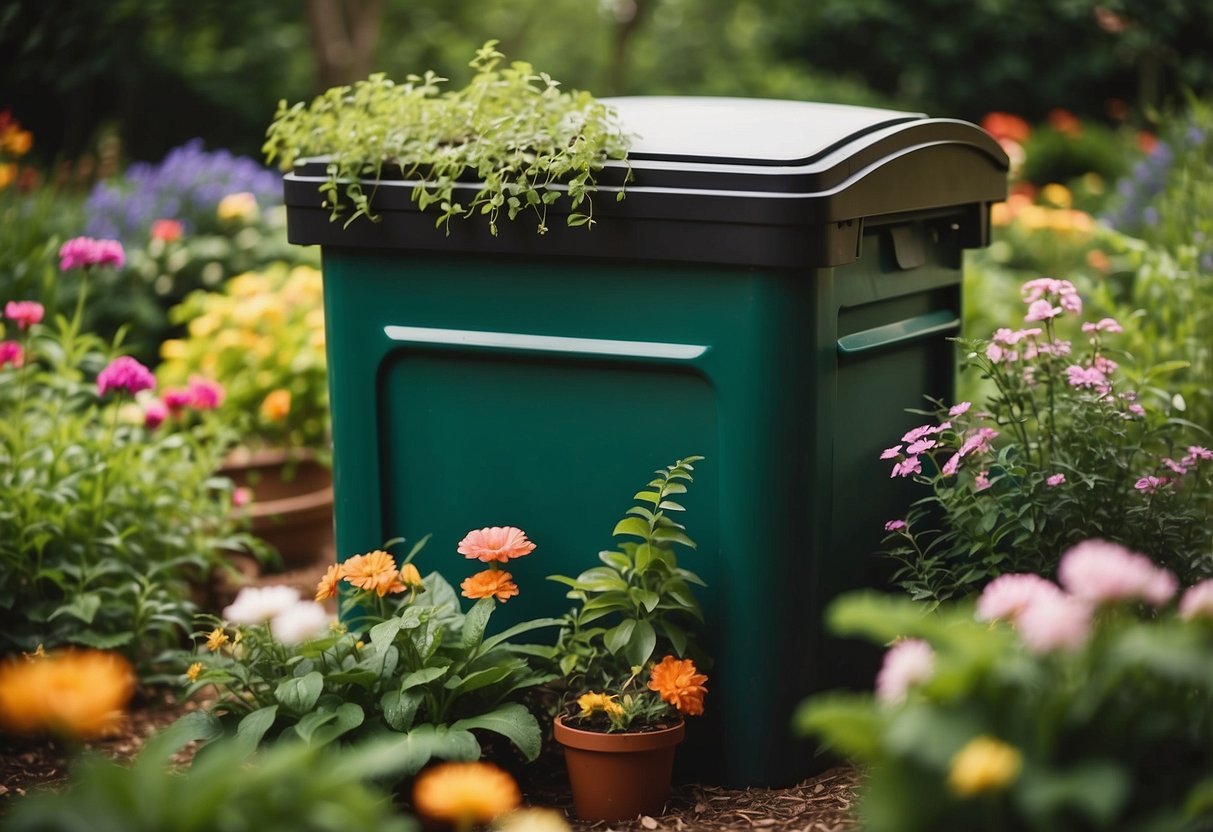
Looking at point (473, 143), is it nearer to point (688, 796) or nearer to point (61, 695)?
point (688, 796)

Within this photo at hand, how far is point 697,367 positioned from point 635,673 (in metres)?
0.58

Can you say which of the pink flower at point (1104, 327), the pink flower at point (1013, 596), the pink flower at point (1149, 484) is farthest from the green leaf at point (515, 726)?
the pink flower at point (1104, 327)

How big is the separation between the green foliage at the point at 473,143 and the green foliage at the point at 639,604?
56cm

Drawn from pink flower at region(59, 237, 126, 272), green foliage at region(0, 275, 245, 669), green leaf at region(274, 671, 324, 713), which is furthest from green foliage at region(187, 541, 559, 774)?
pink flower at region(59, 237, 126, 272)

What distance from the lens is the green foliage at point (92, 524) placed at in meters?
3.07

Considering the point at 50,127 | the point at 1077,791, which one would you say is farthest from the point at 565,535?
the point at 50,127

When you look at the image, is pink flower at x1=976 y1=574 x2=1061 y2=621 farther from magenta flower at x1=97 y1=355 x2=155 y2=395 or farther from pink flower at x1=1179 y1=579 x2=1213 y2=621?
magenta flower at x1=97 y1=355 x2=155 y2=395

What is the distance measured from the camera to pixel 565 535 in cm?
269

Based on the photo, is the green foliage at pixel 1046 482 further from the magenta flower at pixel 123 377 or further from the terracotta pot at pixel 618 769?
the magenta flower at pixel 123 377

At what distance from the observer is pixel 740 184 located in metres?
2.39

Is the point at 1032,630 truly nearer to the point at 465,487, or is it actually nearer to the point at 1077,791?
the point at 1077,791

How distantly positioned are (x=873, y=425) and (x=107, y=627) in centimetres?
186

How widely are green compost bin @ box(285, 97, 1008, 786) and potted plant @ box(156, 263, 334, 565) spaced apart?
1309 millimetres

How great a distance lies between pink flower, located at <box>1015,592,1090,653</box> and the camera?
1.47 m
